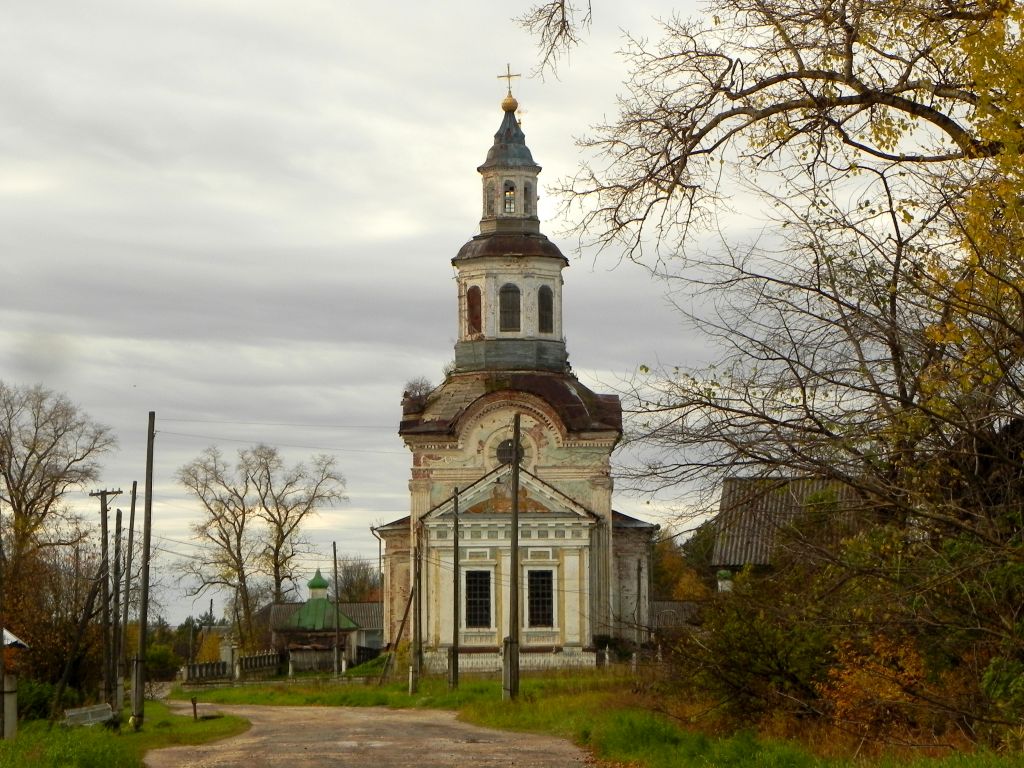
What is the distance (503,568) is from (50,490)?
16.3 m

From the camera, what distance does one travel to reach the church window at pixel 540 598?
43625mm

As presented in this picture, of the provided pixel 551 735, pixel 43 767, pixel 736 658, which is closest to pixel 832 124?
pixel 736 658

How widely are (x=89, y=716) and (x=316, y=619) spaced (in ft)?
107

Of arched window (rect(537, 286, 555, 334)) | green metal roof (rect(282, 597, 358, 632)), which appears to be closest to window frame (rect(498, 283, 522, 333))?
arched window (rect(537, 286, 555, 334))

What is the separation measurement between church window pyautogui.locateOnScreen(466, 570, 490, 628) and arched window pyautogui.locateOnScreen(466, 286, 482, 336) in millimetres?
7703

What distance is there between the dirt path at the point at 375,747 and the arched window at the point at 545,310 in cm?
1951

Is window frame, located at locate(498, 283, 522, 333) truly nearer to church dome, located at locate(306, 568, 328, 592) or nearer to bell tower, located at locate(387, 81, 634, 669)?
bell tower, located at locate(387, 81, 634, 669)

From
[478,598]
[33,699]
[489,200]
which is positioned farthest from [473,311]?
[33,699]

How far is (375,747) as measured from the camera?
21.6 metres

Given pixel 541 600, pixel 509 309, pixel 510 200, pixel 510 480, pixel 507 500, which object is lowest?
pixel 541 600

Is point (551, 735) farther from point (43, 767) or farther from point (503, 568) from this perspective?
point (503, 568)

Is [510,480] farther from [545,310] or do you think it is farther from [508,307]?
[545,310]

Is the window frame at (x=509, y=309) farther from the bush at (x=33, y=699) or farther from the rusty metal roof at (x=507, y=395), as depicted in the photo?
the bush at (x=33, y=699)

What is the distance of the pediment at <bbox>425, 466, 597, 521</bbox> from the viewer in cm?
4362
